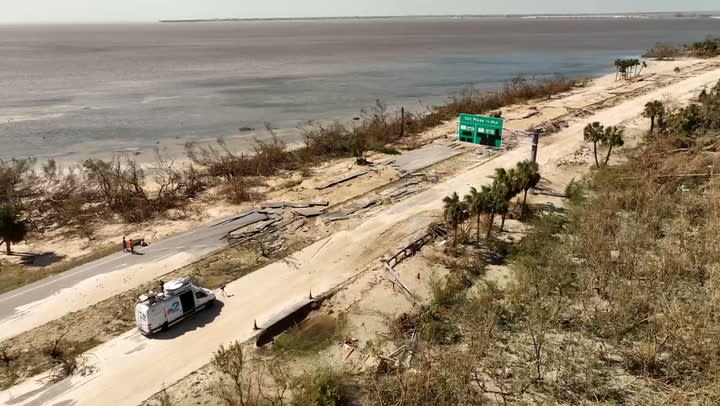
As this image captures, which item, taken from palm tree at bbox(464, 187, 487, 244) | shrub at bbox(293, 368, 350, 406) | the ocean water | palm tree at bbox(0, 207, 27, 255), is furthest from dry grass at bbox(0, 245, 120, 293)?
the ocean water

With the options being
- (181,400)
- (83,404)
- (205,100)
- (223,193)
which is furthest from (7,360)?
(205,100)

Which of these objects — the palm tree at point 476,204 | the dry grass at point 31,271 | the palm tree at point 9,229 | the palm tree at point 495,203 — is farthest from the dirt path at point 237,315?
the palm tree at point 9,229

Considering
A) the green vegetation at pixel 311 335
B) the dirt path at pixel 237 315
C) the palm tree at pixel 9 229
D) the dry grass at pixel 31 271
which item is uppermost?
the palm tree at pixel 9 229

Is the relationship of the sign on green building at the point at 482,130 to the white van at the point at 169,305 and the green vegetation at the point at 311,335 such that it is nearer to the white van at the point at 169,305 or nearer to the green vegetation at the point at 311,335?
the green vegetation at the point at 311,335

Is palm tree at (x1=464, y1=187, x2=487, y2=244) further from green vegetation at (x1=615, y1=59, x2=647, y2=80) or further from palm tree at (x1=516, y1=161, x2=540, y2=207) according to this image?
green vegetation at (x1=615, y1=59, x2=647, y2=80)

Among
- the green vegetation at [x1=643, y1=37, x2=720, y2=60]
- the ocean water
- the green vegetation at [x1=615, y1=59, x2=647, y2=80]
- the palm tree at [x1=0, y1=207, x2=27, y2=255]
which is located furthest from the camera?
the green vegetation at [x1=643, y1=37, x2=720, y2=60]

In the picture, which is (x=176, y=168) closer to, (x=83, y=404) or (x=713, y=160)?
(x=83, y=404)
